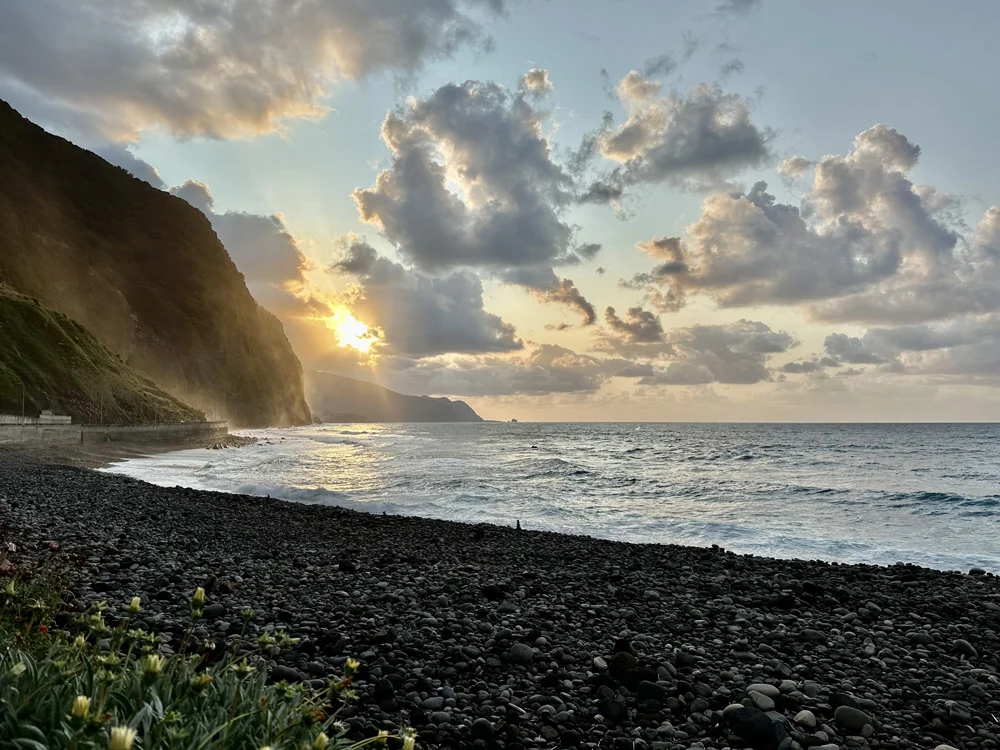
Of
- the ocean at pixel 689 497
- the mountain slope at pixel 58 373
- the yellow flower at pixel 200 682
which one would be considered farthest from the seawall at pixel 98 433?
the yellow flower at pixel 200 682

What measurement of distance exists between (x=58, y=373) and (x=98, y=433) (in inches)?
595

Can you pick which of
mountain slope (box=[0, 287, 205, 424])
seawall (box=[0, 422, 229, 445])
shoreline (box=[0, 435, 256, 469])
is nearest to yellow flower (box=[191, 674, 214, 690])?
shoreline (box=[0, 435, 256, 469])

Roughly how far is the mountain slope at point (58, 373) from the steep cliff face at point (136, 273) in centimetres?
2609

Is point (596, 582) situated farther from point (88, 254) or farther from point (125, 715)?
point (88, 254)

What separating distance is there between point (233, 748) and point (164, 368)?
471 feet

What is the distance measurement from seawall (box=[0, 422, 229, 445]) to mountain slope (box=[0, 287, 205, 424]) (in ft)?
13.2

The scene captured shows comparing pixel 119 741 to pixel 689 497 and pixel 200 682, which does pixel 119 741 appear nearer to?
pixel 200 682

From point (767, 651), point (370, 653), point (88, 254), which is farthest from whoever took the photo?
point (88, 254)

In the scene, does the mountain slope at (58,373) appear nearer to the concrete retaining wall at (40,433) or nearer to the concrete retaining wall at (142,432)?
the concrete retaining wall at (142,432)

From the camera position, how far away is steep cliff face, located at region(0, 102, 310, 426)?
10994 cm

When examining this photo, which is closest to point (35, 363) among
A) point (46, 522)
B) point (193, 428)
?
point (193, 428)

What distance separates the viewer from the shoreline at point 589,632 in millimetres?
5547

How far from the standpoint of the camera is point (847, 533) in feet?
70.8

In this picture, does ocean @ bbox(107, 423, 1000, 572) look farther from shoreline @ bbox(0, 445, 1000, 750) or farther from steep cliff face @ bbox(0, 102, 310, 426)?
steep cliff face @ bbox(0, 102, 310, 426)
